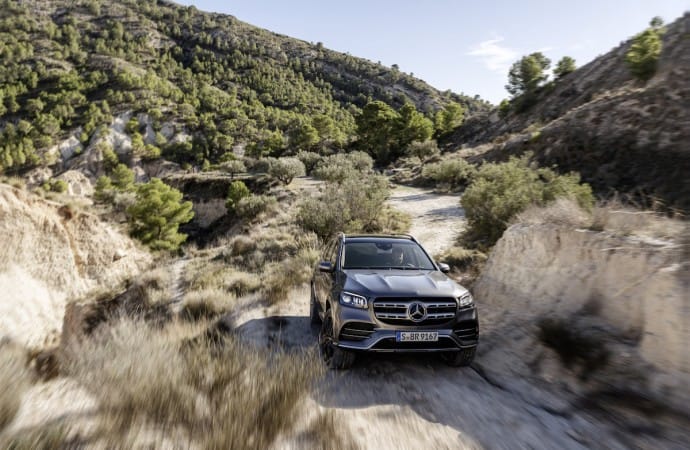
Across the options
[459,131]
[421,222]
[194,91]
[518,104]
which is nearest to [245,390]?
[421,222]

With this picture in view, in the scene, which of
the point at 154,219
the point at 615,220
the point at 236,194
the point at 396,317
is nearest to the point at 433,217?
the point at 615,220

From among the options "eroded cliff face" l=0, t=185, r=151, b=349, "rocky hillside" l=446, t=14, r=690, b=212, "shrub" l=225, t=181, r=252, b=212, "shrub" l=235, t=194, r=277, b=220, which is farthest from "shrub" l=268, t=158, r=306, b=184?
"eroded cliff face" l=0, t=185, r=151, b=349

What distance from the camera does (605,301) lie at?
5164 millimetres

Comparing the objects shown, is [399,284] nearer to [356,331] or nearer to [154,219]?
[356,331]

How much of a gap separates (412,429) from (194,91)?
125871mm

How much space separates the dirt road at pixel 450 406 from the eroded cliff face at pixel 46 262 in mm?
3103

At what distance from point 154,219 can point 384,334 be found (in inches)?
1259

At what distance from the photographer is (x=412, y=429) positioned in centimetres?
360

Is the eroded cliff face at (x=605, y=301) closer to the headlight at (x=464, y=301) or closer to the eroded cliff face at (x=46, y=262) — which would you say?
the headlight at (x=464, y=301)

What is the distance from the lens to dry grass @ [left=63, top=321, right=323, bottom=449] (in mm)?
2471

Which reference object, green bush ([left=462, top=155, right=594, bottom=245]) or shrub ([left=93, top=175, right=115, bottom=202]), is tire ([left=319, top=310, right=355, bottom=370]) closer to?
green bush ([left=462, top=155, right=594, bottom=245])

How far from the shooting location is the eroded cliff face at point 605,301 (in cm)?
402

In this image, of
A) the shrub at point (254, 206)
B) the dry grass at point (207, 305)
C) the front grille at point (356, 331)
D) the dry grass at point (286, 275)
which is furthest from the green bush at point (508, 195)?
the shrub at point (254, 206)

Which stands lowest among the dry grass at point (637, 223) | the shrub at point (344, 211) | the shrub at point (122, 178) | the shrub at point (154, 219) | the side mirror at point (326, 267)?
the shrub at point (122, 178)
